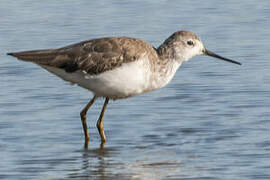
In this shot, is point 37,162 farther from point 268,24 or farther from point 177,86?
point 268,24

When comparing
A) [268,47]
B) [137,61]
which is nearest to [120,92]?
[137,61]

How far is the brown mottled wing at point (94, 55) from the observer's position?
1140cm

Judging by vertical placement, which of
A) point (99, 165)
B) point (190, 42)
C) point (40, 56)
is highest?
point (190, 42)

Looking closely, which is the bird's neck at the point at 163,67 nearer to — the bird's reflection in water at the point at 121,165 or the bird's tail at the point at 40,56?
the bird's reflection in water at the point at 121,165

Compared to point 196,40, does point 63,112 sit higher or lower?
lower

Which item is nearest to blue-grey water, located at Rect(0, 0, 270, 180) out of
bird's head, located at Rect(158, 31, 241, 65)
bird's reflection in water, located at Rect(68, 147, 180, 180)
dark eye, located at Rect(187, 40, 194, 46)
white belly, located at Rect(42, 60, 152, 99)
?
bird's reflection in water, located at Rect(68, 147, 180, 180)

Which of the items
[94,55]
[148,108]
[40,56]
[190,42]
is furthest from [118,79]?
[148,108]

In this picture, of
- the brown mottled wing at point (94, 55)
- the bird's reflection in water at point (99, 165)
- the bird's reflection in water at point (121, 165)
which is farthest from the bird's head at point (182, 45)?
the bird's reflection in water at point (99, 165)

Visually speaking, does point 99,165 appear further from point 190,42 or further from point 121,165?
point 190,42

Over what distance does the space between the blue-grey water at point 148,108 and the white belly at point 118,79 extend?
2.80ft

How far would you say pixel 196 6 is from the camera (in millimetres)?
21031

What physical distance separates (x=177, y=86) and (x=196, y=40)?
282cm

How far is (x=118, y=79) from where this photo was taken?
11344 millimetres

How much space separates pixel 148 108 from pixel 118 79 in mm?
2403
